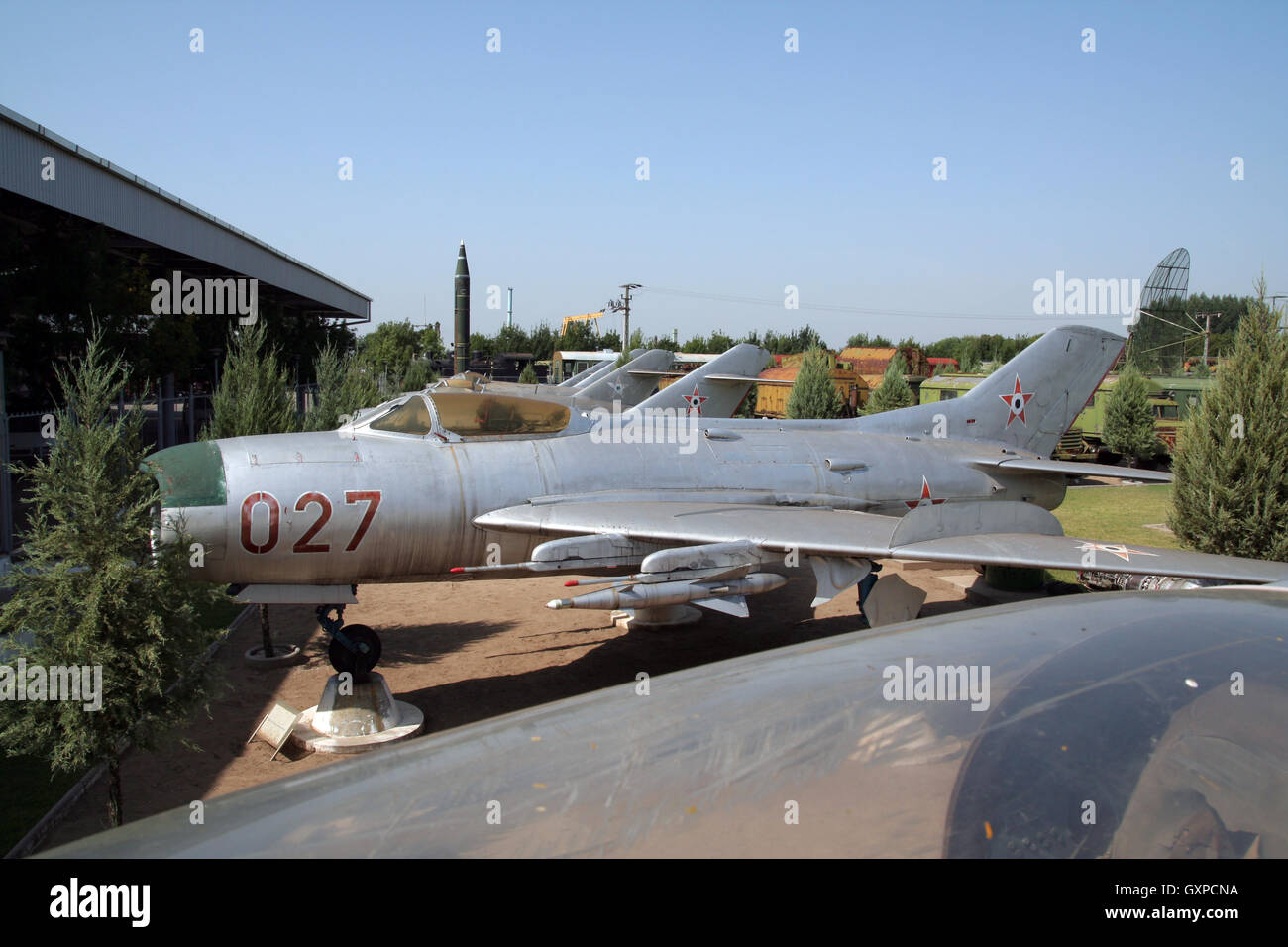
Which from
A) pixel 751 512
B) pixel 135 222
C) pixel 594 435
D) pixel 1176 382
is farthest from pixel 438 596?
pixel 1176 382

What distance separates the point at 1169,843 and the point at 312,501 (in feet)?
26.8

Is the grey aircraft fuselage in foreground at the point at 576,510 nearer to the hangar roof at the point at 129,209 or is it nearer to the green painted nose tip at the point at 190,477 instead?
the green painted nose tip at the point at 190,477

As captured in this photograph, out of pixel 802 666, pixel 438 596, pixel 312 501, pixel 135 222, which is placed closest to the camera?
pixel 802 666

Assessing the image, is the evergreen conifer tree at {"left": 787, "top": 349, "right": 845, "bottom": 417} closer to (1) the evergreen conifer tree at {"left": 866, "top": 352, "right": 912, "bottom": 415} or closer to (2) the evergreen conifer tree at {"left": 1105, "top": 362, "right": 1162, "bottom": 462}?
(1) the evergreen conifer tree at {"left": 866, "top": 352, "right": 912, "bottom": 415}

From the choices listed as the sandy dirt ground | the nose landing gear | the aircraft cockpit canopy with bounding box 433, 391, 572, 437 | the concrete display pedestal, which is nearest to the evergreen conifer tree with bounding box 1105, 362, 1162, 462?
the sandy dirt ground

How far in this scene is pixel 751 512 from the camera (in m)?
9.73

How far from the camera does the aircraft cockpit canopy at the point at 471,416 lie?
9.58m

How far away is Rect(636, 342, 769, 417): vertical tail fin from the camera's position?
21.7 metres

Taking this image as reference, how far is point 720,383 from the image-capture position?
73.0 feet

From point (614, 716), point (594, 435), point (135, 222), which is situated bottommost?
point (614, 716)

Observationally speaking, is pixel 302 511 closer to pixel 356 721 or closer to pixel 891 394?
pixel 356 721

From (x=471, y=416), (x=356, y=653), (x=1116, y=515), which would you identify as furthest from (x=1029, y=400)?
(x=1116, y=515)

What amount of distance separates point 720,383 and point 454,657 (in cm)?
1262
